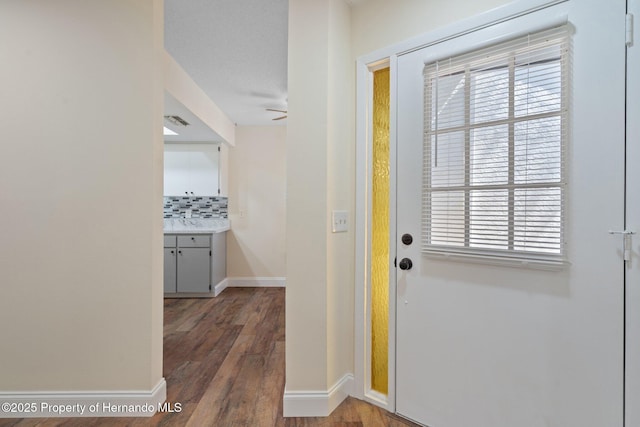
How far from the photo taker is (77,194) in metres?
1.74

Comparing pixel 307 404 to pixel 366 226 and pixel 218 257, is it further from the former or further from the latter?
pixel 218 257

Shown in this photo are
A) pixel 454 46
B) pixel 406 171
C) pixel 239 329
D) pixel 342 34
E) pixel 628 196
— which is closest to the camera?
pixel 628 196

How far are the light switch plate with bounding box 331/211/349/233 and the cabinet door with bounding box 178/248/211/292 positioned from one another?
2.88 meters

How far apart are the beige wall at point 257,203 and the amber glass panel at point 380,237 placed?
305 centimetres

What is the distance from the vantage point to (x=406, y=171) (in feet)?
→ 5.41

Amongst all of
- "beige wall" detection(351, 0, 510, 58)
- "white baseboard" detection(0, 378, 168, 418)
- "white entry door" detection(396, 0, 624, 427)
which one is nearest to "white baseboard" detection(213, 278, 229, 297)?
"white baseboard" detection(0, 378, 168, 418)

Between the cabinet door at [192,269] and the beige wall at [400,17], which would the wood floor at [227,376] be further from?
the beige wall at [400,17]

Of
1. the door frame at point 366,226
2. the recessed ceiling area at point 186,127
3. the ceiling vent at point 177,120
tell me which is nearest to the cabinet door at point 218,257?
the recessed ceiling area at point 186,127

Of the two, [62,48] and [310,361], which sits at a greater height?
[62,48]

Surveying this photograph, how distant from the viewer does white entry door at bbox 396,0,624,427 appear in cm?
114

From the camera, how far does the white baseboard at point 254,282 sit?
4785mm

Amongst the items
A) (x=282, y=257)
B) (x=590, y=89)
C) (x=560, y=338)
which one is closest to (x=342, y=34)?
(x=590, y=89)

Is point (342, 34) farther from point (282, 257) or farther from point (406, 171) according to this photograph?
point (282, 257)

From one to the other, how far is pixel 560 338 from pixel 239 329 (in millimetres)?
2643
